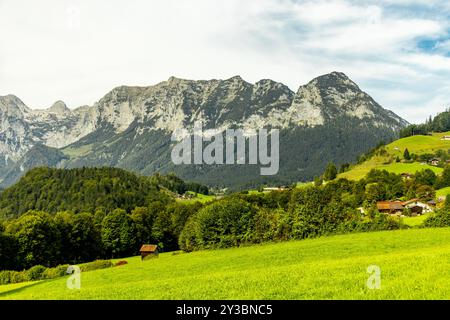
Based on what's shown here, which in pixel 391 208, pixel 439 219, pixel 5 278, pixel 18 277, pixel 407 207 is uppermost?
pixel 439 219

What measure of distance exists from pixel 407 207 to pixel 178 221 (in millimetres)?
72120

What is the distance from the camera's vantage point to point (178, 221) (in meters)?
139

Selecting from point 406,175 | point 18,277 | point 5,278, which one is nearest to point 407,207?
point 406,175

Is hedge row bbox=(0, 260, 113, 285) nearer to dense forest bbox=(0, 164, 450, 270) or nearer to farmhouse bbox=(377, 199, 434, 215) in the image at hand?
dense forest bbox=(0, 164, 450, 270)

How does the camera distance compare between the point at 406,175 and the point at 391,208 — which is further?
the point at 406,175

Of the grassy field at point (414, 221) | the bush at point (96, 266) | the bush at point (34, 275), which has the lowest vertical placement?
the bush at point (96, 266)

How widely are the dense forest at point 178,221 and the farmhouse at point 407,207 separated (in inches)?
214


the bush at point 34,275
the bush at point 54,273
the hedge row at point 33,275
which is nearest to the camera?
the bush at point 54,273

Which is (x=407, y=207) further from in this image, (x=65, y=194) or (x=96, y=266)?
(x=65, y=194)

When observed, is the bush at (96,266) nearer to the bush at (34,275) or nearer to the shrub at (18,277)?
the bush at (34,275)

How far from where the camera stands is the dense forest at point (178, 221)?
306 feet

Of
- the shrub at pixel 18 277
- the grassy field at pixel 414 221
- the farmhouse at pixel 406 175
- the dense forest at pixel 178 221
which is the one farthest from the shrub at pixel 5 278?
the farmhouse at pixel 406 175

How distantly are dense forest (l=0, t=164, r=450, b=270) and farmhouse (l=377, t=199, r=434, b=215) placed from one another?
5.44 meters
